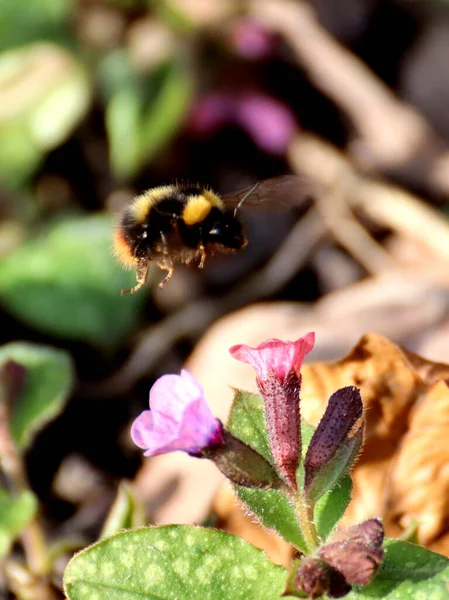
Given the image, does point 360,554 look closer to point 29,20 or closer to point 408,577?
point 408,577

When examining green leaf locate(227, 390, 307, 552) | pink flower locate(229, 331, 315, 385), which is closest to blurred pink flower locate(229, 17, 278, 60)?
green leaf locate(227, 390, 307, 552)

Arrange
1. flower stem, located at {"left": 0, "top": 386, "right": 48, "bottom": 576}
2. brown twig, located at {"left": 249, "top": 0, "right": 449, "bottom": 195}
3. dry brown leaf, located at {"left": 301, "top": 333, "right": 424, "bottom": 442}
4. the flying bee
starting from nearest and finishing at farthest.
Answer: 1. dry brown leaf, located at {"left": 301, "top": 333, "right": 424, "bottom": 442}
2. the flying bee
3. flower stem, located at {"left": 0, "top": 386, "right": 48, "bottom": 576}
4. brown twig, located at {"left": 249, "top": 0, "right": 449, "bottom": 195}

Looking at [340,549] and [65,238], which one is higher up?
[340,549]

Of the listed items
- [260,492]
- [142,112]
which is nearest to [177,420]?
[260,492]

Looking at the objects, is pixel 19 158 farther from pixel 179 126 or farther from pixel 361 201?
pixel 361 201

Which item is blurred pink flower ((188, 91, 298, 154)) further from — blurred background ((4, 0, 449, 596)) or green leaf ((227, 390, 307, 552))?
green leaf ((227, 390, 307, 552))

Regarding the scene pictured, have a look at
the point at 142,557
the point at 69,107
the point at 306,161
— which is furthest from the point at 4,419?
Result: the point at 306,161
